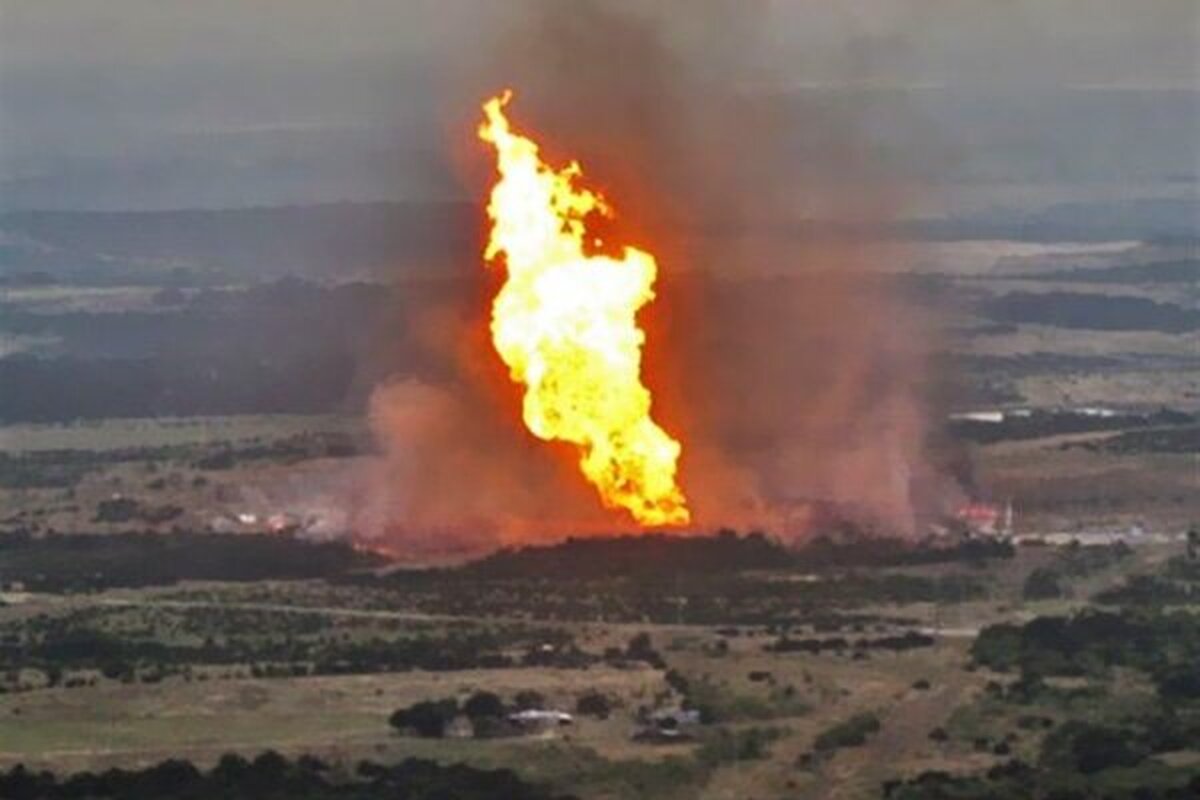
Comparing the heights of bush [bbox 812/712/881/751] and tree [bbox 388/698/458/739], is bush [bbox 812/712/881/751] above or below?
below

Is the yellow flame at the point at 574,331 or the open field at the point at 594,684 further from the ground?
the yellow flame at the point at 574,331

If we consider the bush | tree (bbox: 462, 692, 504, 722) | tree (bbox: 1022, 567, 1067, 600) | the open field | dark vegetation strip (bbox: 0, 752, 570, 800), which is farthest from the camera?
tree (bbox: 1022, 567, 1067, 600)

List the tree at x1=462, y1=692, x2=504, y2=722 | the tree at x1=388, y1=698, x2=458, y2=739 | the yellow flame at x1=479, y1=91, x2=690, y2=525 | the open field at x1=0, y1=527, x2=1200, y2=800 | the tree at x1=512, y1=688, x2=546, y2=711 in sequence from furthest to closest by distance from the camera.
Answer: the yellow flame at x1=479, y1=91, x2=690, y2=525 → the tree at x1=512, y1=688, x2=546, y2=711 → the tree at x1=462, y1=692, x2=504, y2=722 → the tree at x1=388, y1=698, x2=458, y2=739 → the open field at x1=0, y1=527, x2=1200, y2=800

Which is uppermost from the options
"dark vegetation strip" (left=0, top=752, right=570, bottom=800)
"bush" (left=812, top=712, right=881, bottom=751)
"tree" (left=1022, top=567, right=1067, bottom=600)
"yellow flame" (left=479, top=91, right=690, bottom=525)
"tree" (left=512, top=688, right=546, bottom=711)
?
"yellow flame" (left=479, top=91, right=690, bottom=525)

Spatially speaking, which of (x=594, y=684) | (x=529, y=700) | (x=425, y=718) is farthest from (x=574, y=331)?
(x=425, y=718)

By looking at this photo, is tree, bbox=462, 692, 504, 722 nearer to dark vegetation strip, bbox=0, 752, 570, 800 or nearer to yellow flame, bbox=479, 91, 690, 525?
dark vegetation strip, bbox=0, 752, 570, 800

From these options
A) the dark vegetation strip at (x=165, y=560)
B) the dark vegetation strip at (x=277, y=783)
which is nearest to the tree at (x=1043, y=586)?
the dark vegetation strip at (x=165, y=560)

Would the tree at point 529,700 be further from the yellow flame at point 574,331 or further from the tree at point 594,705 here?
the yellow flame at point 574,331

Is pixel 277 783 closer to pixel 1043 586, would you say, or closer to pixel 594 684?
pixel 594 684

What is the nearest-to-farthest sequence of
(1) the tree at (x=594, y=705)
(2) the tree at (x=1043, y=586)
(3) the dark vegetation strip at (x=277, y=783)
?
(3) the dark vegetation strip at (x=277, y=783), (1) the tree at (x=594, y=705), (2) the tree at (x=1043, y=586)

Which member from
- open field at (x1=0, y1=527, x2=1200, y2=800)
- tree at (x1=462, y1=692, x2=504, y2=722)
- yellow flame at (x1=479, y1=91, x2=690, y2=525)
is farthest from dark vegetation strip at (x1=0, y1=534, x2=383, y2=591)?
tree at (x1=462, y1=692, x2=504, y2=722)
